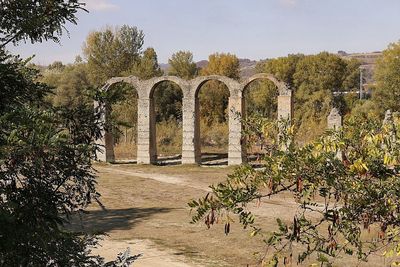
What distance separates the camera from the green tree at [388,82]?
39875mm

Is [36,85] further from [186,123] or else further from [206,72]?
[206,72]

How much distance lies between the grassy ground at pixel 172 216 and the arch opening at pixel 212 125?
13.0ft

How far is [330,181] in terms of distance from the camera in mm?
4375

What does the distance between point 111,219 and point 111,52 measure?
39381 mm

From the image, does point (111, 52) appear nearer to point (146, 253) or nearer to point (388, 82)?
point (388, 82)

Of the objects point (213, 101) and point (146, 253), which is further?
point (213, 101)

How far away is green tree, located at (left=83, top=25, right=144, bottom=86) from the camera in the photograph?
53.2m

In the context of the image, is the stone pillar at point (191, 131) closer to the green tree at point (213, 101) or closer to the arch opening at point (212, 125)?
the arch opening at point (212, 125)

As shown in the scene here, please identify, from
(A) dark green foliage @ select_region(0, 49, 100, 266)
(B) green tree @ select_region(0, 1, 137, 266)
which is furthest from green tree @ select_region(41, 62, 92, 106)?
(A) dark green foliage @ select_region(0, 49, 100, 266)

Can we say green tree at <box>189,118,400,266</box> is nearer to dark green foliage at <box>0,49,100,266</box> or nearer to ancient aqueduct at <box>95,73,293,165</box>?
dark green foliage at <box>0,49,100,266</box>

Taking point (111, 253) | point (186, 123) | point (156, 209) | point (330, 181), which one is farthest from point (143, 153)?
point (330, 181)

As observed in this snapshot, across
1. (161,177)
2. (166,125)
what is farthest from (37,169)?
(166,125)

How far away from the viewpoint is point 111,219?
16.7 metres

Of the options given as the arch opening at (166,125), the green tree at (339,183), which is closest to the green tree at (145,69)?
the arch opening at (166,125)
